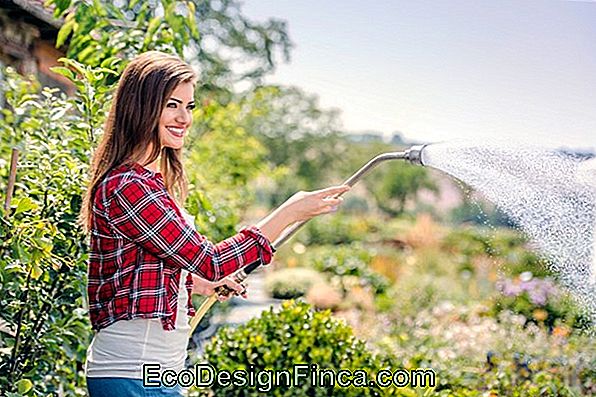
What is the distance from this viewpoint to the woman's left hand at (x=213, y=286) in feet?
6.46

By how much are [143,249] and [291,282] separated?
18.0ft

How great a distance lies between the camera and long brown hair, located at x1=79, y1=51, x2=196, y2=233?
5.75 ft

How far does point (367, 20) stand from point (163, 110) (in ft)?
48.7

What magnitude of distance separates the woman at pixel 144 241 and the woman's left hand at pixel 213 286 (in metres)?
0.17

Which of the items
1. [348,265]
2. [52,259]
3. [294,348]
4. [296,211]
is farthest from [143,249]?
[348,265]

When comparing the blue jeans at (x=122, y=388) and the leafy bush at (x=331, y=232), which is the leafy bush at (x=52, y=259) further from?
the leafy bush at (x=331, y=232)

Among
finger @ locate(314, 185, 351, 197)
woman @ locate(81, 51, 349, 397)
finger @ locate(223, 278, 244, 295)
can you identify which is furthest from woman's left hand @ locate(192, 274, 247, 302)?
finger @ locate(314, 185, 351, 197)

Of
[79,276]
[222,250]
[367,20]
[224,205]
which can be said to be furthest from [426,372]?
[367,20]

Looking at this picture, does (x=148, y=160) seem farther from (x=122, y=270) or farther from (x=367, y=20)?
(x=367, y=20)

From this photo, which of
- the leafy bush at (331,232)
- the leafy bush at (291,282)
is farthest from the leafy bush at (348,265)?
the leafy bush at (331,232)

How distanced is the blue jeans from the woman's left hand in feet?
0.96

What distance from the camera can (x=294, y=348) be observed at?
9.52ft

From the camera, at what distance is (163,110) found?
177cm

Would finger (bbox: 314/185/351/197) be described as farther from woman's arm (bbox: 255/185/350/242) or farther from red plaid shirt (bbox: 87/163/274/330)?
red plaid shirt (bbox: 87/163/274/330)
